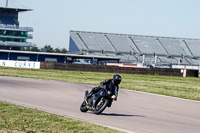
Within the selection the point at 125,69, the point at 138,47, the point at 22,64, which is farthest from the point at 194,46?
the point at 125,69

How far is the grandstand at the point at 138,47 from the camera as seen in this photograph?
3920 inches

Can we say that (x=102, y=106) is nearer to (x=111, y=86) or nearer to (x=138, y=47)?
(x=111, y=86)

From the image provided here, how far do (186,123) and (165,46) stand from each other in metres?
98.2

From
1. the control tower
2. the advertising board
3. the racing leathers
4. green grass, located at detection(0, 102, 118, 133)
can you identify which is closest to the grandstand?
the control tower

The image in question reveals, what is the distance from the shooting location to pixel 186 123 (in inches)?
445

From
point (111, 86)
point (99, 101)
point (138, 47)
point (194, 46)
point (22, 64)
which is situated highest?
point (194, 46)

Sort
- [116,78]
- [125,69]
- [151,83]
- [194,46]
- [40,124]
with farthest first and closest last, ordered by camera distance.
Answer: [194,46]
[125,69]
[151,83]
[116,78]
[40,124]

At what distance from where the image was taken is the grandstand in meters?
99.6

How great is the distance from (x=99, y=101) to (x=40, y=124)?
3320 millimetres

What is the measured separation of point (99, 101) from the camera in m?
12.4

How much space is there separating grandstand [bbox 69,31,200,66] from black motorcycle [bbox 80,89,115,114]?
8256 centimetres

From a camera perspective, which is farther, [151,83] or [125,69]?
[125,69]

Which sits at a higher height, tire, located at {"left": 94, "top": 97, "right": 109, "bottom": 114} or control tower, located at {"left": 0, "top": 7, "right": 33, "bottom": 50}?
control tower, located at {"left": 0, "top": 7, "right": 33, "bottom": 50}

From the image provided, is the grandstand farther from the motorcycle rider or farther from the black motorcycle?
the motorcycle rider
